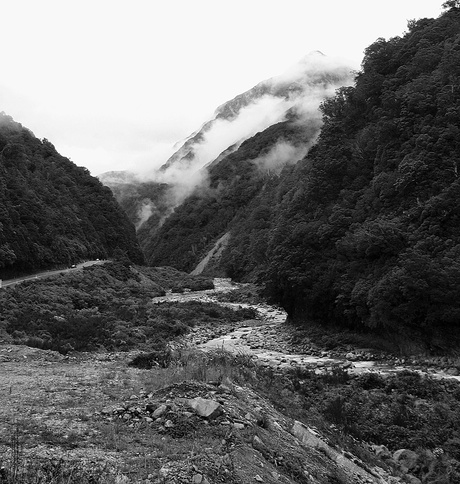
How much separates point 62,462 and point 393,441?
879 cm

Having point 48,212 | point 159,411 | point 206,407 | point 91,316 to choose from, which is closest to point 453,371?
point 206,407

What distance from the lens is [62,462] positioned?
6.01m

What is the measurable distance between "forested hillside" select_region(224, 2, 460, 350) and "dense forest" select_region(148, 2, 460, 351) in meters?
0.08

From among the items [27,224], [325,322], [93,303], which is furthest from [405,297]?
[27,224]

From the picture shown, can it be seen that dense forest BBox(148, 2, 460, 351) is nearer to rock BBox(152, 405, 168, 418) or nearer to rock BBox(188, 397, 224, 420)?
rock BBox(188, 397, 224, 420)

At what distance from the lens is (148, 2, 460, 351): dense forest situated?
24.6 metres

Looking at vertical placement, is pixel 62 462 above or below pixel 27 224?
below

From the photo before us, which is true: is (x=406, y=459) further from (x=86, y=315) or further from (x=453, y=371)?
(x=86, y=315)

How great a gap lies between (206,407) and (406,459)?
5.74 metres

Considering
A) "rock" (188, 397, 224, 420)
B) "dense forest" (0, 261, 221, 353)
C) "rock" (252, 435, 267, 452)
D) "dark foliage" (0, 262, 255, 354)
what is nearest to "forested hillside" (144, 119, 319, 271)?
"dark foliage" (0, 262, 255, 354)

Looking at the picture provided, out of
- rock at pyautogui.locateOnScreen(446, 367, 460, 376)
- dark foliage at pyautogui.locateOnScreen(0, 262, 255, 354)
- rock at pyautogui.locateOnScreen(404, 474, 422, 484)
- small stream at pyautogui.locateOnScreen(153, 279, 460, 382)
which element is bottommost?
rock at pyautogui.locateOnScreen(446, 367, 460, 376)

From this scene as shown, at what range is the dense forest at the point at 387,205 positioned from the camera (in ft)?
80.7

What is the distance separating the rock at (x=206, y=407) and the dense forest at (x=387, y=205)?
1820 centimetres

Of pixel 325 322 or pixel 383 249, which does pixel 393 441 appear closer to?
pixel 383 249
